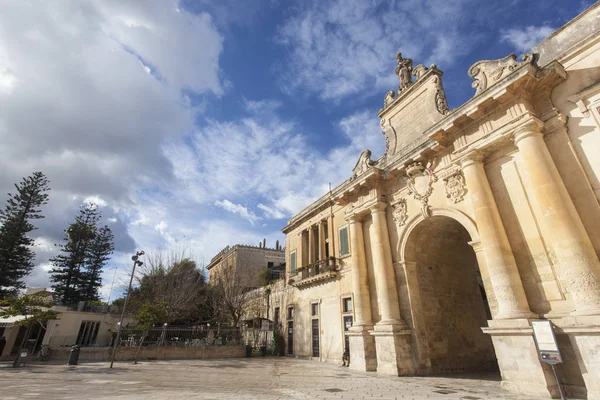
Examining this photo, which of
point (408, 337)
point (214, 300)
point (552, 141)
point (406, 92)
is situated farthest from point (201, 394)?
point (214, 300)

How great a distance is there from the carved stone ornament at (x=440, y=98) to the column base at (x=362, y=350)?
9.24 m

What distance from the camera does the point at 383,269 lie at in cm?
1194

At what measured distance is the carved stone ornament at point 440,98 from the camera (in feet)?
39.1

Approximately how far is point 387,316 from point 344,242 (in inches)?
213

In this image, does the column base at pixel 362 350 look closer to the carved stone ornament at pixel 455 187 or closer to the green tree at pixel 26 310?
the carved stone ornament at pixel 455 187

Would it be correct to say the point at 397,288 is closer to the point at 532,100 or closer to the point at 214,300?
the point at 532,100

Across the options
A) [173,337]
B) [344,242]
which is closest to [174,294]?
[173,337]

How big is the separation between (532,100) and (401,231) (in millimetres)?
6045

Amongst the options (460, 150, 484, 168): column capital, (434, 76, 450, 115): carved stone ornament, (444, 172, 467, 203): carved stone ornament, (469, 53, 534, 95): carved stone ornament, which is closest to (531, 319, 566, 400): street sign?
(444, 172, 467, 203): carved stone ornament

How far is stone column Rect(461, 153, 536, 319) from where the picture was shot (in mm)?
7715

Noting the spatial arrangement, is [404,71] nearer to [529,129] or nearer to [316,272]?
[529,129]

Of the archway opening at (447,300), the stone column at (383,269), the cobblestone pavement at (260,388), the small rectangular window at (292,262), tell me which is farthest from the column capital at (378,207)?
the small rectangular window at (292,262)

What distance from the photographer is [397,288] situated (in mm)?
11891

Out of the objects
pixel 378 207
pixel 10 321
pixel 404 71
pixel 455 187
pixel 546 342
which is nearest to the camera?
pixel 546 342
